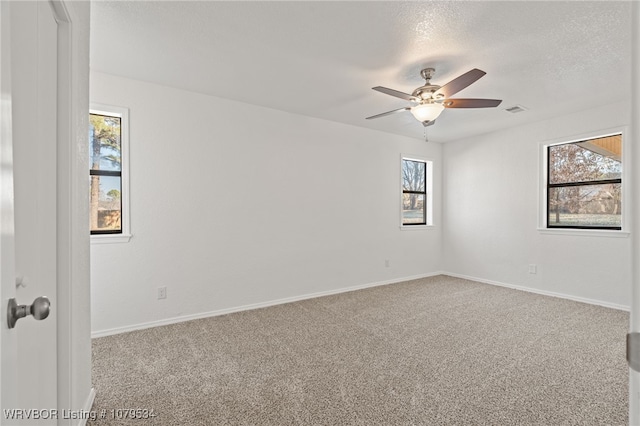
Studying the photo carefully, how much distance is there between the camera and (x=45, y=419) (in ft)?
4.09

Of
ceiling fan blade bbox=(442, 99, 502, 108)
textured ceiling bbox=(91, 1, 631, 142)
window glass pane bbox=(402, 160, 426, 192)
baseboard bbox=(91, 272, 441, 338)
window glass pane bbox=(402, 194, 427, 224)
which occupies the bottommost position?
baseboard bbox=(91, 272, 441, 338)

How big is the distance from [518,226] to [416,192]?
1.65 meters

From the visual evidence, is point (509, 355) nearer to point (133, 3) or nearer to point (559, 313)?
point (559, 313)

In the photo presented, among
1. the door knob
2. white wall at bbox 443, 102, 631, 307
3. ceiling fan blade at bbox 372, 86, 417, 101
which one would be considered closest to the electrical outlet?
the door knob

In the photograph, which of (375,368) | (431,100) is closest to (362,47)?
(431,100)

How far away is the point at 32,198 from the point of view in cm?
112

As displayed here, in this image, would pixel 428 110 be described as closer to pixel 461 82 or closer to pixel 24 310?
pixel 461 82

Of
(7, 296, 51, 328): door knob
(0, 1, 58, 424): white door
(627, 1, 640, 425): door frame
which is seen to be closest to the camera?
(627, 1, 640, 425): door frame

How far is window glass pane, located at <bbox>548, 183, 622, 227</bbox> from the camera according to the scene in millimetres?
3959

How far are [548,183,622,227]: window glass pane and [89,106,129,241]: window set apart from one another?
5388 mm

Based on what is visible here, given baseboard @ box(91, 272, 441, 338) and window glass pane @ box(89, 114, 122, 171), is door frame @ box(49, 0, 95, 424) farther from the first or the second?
window glass pane @ box(89, 114, 122, 171)

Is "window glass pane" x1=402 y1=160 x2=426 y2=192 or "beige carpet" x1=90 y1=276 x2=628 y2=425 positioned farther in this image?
"window glass pane" x1=402 y1=160 x2=426 y2=192

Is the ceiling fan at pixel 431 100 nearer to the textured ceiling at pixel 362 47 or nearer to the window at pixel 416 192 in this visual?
the textured ceiling at pixel 362 47

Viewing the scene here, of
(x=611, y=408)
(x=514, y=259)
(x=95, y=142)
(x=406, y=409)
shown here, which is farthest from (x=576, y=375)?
(x=95, y=142)
